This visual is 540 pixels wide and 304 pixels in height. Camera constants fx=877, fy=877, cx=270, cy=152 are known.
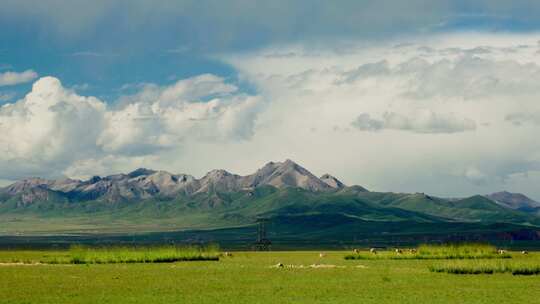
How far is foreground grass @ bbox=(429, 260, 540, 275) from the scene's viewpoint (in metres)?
60.2

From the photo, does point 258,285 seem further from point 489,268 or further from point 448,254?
point 448,254

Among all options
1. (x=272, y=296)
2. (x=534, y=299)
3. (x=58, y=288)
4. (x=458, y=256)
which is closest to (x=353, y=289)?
(x=272, y=296)

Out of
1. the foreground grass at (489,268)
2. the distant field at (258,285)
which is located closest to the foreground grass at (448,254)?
the distant field at (258,285)

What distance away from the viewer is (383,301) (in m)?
41.5

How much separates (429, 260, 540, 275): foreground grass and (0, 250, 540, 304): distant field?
3.31 ft

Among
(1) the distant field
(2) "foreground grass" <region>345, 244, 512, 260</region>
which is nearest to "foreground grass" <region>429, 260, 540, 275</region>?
(1) the distant field

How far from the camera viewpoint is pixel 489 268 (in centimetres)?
6094

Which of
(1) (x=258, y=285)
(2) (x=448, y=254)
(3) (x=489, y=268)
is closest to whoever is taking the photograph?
(1) (x=258, y=285)

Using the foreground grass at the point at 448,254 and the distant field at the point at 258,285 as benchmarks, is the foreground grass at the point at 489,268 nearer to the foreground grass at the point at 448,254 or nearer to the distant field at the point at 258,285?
the distant field at the point at 258,285

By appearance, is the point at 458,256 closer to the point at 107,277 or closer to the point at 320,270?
the point at 320,270

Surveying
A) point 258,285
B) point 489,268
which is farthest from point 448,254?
point 258,285

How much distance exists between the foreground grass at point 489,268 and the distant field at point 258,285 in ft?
3.31

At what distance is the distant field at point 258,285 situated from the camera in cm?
4278

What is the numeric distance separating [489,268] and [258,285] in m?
19.1
